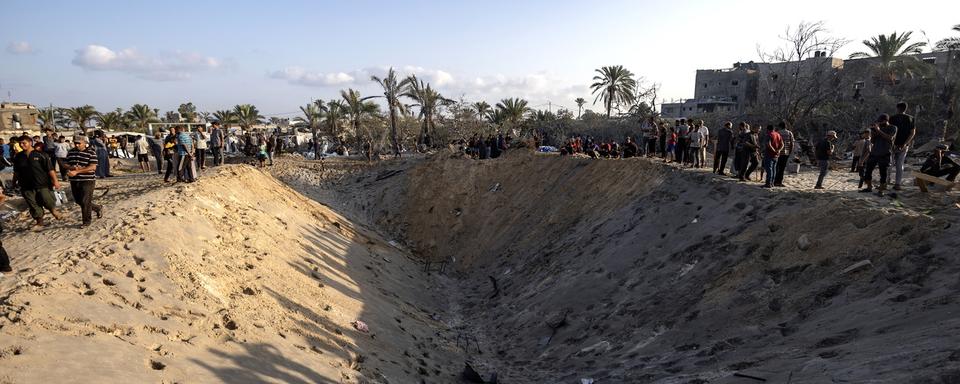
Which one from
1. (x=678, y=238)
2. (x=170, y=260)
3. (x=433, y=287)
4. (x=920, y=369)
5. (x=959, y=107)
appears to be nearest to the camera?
(x=920, y=369)

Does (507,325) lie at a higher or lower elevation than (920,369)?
lower

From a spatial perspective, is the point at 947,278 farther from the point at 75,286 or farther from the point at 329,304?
the point at 75,286

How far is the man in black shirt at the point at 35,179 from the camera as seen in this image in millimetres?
7996

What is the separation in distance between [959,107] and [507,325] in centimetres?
2467

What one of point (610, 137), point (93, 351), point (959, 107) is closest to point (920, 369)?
point (93, 351)

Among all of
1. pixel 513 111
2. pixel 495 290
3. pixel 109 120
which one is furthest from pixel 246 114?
pixel 495 290

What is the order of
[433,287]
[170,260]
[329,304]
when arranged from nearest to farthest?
[170,260] → [329,304] → [433,287]

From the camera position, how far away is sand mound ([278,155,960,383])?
5359 millimetres

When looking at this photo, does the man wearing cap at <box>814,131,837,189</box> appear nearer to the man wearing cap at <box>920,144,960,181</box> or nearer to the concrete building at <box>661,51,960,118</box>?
the man wearing cap at <box>920,144,960,181</box>

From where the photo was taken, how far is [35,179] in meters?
8.06

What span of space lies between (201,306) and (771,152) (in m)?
10.4

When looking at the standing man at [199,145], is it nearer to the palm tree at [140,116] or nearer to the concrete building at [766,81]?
the concrete building at [766,81]

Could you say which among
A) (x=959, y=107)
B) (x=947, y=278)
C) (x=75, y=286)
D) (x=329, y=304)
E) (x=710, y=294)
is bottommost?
(x=329, y=304)

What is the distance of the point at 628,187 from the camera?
14.5 m
